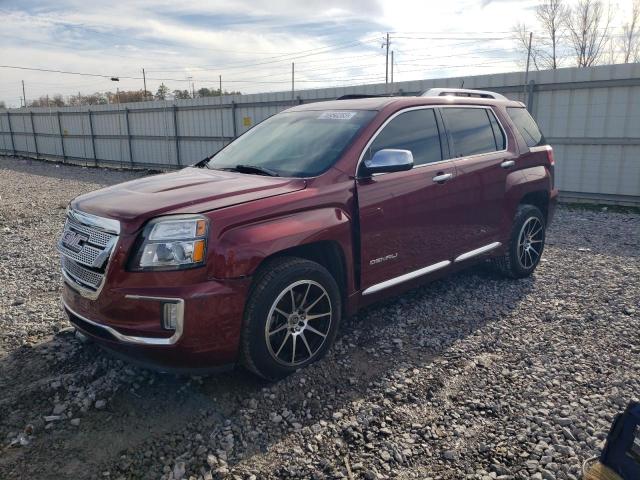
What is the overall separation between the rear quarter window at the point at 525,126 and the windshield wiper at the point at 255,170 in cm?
298

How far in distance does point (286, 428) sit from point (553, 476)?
56.6 inches

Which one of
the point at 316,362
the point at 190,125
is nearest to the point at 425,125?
the point at 316,362

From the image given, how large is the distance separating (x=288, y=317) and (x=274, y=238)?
0.56 meters

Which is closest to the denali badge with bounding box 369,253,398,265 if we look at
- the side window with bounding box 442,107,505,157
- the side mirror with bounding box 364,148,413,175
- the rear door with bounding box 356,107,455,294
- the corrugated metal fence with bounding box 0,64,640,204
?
the rear door with bounding box 356,107,455,294

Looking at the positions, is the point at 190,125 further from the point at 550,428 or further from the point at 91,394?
the point at 550,428

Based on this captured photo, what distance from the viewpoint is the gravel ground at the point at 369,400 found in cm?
269

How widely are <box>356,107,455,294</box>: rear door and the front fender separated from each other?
0.23 meters

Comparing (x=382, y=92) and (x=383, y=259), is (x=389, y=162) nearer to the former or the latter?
(x=383, y=259)

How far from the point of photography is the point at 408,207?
4008 millimetres

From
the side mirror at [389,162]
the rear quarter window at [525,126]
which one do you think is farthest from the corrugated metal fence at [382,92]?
the side mirror at [389,162]

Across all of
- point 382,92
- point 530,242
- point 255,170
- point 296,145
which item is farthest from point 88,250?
point 382,92

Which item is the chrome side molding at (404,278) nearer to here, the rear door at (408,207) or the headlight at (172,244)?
the rear door at (408,207)

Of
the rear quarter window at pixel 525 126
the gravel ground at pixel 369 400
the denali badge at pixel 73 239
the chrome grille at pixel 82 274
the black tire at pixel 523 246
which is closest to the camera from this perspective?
the gravel ground at pixel 369 400

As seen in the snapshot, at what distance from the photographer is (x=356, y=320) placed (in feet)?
14.6
